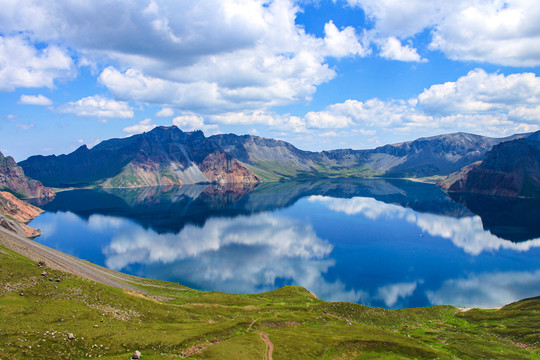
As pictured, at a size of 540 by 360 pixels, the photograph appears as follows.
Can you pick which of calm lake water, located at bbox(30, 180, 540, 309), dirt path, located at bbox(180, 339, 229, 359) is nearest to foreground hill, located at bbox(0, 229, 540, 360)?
dirt path, located at bbox(180, 339, 229, 359)

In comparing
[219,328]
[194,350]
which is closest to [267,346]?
[219,328]

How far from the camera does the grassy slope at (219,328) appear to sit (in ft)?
132

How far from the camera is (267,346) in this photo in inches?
1941

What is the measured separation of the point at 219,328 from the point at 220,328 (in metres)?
0.18

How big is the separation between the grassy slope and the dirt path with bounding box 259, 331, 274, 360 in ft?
2.14

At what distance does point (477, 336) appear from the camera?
214 feet

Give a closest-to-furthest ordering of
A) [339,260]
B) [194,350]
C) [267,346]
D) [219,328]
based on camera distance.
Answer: [194,350] → [267,346] → [219,328] → [339,260]

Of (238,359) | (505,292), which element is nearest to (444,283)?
(505,292)

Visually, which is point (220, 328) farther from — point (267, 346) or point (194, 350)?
point (194, 350)

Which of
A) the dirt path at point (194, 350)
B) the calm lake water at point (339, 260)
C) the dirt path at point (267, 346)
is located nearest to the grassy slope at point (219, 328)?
the dirt path at point (194, 350)

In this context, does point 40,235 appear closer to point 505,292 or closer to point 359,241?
→ point 359,241

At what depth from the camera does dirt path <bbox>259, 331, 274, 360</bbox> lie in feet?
149

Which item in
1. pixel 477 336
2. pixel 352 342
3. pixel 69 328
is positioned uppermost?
pixel 69 328

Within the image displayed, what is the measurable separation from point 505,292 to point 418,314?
4941 cm
